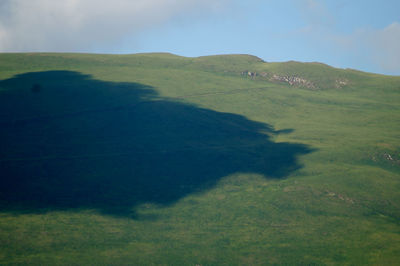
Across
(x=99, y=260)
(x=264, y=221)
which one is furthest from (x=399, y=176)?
(x=99, y=260)

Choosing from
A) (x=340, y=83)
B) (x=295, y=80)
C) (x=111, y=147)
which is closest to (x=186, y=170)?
(x=111, y=147)

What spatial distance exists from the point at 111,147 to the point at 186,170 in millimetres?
13360

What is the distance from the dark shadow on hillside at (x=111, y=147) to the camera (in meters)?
49.1

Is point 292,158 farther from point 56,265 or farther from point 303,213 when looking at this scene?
point 56,265

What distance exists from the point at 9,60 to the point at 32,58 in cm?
596

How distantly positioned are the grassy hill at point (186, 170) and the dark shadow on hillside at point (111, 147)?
260 mm

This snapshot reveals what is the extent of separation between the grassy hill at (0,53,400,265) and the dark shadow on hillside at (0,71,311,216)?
10.2 inches

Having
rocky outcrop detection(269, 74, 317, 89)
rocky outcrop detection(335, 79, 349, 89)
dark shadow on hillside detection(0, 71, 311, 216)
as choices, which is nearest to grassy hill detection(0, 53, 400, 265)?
dark shadow on hillside detection(0, 71, 311, 216)

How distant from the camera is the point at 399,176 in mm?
57938

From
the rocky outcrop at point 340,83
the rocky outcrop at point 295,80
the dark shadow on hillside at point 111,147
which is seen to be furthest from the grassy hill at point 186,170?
the rocky outcrop at point 340,83

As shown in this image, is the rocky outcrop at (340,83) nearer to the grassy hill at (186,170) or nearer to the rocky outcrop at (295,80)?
the rocky outcrop at (295,80)

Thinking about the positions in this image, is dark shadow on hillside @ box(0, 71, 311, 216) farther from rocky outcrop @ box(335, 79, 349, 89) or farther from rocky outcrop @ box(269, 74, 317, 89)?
rocky outcrop @ box(335, 79, 349, 89)

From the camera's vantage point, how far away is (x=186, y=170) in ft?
190

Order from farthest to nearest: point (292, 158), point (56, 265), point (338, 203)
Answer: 1. point (292, 158)
2. point (338, 203)
3. point (56, 265)
